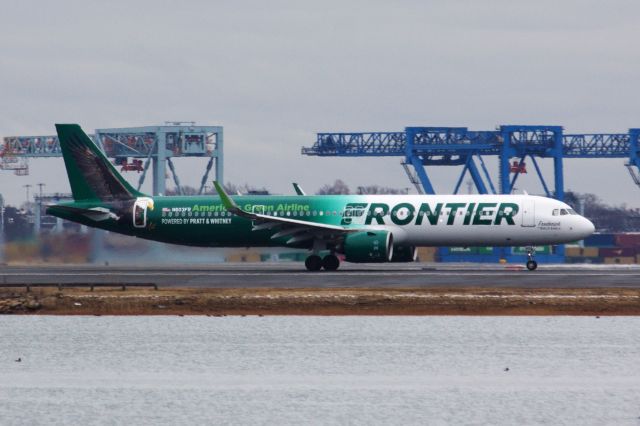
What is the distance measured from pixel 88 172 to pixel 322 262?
1481 centimetres

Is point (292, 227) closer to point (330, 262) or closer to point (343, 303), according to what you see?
point (330, 262)

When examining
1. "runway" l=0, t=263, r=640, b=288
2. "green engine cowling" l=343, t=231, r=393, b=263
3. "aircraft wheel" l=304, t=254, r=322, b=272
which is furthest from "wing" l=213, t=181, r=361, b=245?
"runway" l=0, t=263, r=640, b=288

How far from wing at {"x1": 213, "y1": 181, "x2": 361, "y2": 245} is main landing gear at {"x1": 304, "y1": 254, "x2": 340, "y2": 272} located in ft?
3.00

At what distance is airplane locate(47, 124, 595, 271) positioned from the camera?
59.8 meters

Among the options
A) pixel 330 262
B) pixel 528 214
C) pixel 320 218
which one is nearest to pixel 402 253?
pixel 330 262

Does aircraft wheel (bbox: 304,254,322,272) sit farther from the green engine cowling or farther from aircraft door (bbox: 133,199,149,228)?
aircraft door (bbox: 133,199,149,228)

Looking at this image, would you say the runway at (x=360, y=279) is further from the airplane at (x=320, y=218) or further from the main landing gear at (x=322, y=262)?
the airplane at (x=320, y=218)
